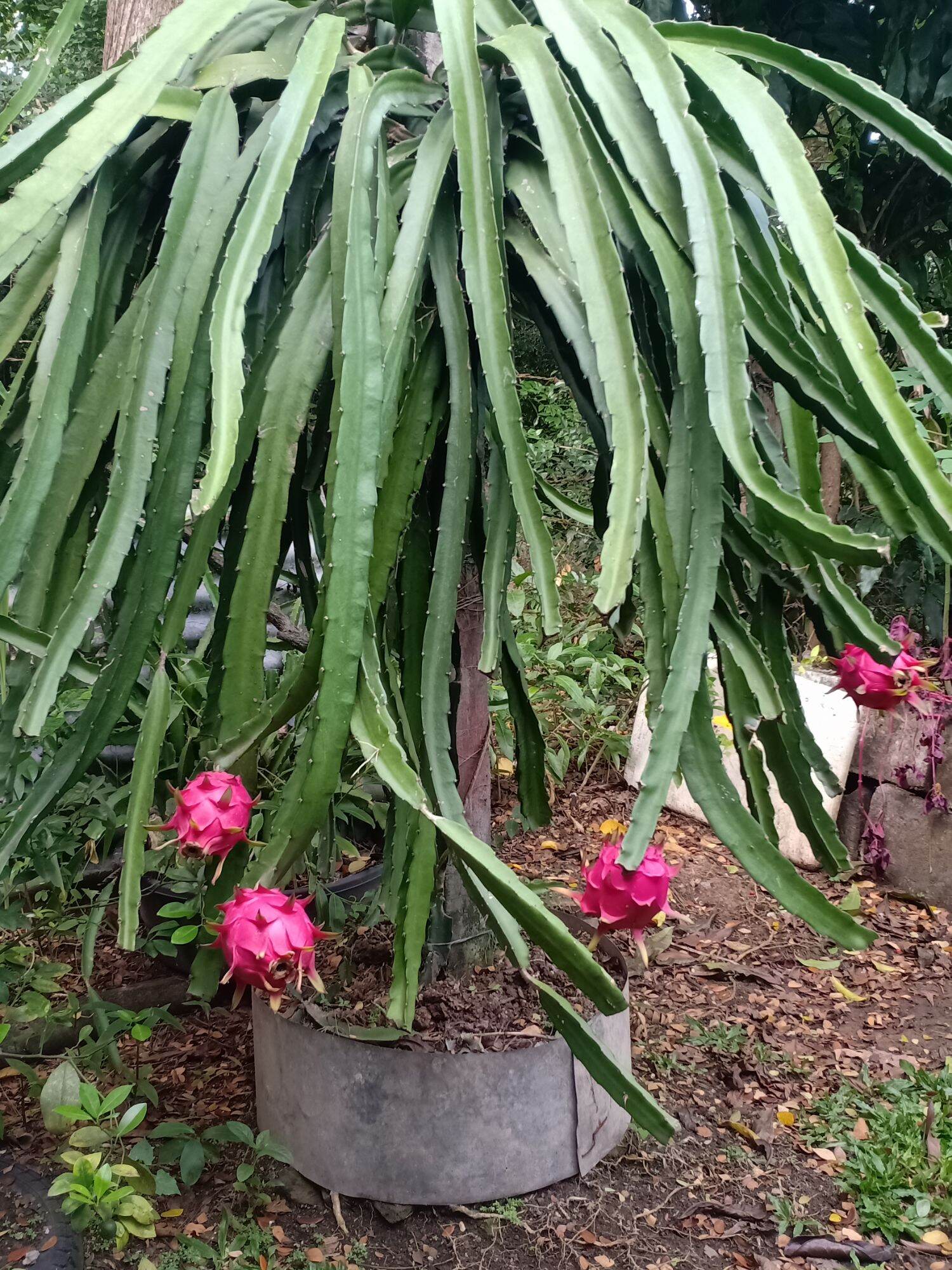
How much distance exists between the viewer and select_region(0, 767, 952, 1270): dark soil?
1217mm

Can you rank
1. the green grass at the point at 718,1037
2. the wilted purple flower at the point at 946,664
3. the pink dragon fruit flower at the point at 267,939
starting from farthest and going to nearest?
the wilted purple flower at the point at 946,664
the green grass at the point at 718,1037
the pink dragon fruit flower at the point at 267,939

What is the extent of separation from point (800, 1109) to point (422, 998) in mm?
698

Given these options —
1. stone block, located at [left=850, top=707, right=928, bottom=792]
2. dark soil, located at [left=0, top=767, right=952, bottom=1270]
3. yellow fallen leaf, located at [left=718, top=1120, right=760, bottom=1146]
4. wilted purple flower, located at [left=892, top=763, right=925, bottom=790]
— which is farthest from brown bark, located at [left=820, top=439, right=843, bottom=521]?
yellow fallen leaf, located at [left=718, top=1120, right=760, bottom=1146]

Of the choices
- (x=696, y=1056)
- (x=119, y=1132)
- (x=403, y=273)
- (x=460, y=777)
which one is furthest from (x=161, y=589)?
(x=696, y=1056)

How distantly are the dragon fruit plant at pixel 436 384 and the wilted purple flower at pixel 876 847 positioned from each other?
4.94ft

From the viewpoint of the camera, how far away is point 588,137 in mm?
862

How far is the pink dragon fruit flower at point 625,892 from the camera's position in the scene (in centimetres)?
74

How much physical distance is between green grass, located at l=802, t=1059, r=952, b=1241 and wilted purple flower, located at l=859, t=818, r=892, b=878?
69 centimetres

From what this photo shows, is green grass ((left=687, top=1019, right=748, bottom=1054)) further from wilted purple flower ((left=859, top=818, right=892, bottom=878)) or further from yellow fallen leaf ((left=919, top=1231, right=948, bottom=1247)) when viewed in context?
wilted purple flower ((left=859, top=818, right=892, bottom=878))

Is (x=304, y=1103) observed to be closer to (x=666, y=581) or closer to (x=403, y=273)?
(x=666, y=581)


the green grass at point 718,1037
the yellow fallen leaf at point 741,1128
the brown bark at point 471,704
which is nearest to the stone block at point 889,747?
the green grass at point 718,1037

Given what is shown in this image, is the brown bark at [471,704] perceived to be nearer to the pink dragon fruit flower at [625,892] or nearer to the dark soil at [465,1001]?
the dark soil at [465,1001]

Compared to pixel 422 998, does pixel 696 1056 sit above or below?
below

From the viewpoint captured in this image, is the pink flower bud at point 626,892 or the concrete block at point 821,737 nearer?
the pink flower bud at point 626,892
